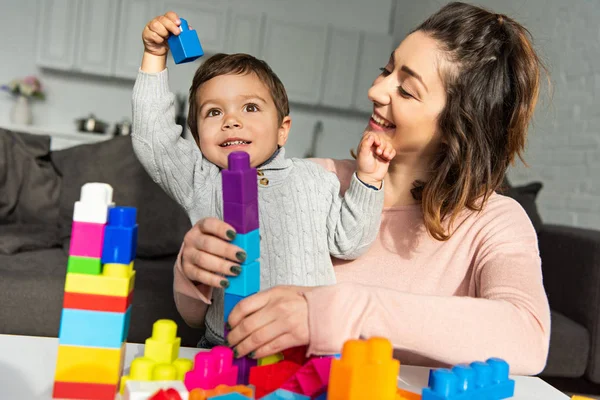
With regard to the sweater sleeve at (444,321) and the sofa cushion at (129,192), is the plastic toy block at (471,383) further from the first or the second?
the sofa cushion at (129,192)

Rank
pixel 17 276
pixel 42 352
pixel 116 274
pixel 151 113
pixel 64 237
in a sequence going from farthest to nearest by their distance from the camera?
pixel 64 237
pixel 17 276
pixel 151 113
pixel 42 352
pixel 116 274

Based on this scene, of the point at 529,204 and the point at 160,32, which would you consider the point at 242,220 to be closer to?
the point at 160,32

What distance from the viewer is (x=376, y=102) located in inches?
45.4

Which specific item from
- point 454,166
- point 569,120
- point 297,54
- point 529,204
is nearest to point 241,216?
point 454,166

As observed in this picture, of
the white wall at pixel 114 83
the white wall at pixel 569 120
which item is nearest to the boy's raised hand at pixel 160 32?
the white wall at pixel 569 120

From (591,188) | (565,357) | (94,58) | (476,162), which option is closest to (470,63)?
(476,162)

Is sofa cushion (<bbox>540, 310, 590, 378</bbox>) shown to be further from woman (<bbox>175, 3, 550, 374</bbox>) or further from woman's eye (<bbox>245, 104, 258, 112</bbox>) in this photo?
woman's eye (<bbox>245, 104, 258, 112</bbox>)

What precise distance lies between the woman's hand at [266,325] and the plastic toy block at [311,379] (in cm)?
5

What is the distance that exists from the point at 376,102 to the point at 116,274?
68 centimetres

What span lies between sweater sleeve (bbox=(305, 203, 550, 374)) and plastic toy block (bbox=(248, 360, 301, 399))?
0.04m

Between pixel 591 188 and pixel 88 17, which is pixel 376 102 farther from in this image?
pixel 88 17

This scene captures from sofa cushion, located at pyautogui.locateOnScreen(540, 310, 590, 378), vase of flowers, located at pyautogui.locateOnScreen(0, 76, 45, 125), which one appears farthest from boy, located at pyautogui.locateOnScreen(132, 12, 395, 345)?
vase of flowers, located at pyautogui.locateOnScreen(0, 76, 45, 125)

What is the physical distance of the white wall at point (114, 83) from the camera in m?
4.91

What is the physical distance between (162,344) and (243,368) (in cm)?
10
